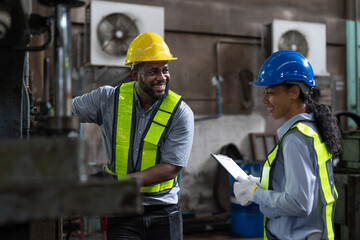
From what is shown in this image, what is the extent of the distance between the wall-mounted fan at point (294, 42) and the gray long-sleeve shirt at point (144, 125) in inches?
153

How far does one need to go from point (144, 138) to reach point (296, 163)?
0.88m

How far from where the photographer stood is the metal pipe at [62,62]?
1.02m

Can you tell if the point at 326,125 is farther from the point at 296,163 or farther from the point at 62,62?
the point at 62,62

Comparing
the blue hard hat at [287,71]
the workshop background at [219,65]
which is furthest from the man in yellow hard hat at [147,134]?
the workshop background at [219,65]

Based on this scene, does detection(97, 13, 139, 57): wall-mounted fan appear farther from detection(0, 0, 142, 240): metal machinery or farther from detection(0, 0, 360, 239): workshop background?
detection(0, 0, 142, 240): metal machinery

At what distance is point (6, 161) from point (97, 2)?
4.28 metres

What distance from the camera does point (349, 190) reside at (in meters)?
3.61

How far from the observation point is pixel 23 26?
3.84ft

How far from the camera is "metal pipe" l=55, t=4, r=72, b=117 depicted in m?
1.02

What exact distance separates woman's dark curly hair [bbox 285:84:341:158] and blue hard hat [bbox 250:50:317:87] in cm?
5

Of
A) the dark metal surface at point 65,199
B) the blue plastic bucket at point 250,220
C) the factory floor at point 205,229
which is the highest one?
the dark metal surface at point 65,199

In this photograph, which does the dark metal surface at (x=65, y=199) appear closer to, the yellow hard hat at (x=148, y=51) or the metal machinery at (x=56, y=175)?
the metal machinery at (x=56, y=175)

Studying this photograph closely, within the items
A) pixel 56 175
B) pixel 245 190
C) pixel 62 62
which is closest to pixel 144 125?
pixel 245 190

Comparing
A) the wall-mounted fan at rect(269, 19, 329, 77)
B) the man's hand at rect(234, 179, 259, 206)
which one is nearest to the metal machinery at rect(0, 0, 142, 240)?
the man's hand at rect(234, 179, 259, 206)
